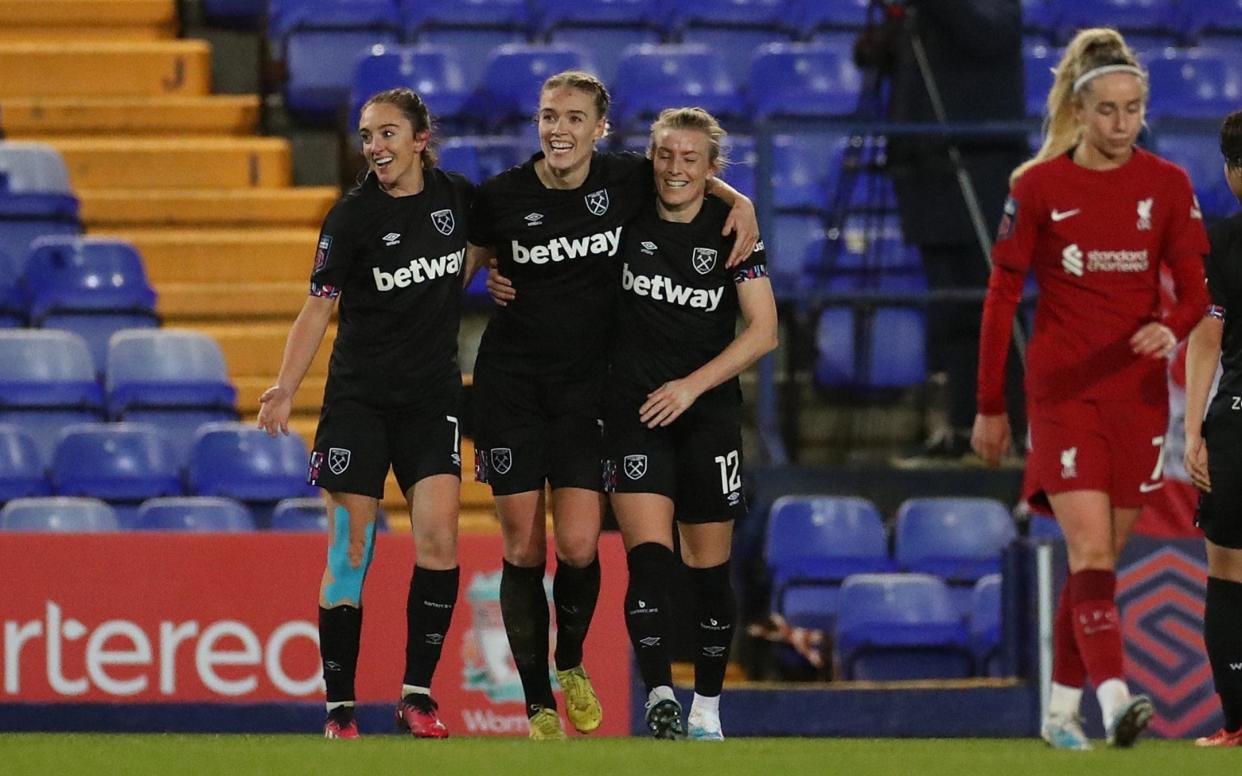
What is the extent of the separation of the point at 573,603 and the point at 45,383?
435 centimetres

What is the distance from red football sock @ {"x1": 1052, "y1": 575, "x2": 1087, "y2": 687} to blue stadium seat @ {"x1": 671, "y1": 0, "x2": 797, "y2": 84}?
6.66 metres

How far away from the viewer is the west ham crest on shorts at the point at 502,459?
6.78 metres

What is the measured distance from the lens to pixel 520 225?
22.2 feet

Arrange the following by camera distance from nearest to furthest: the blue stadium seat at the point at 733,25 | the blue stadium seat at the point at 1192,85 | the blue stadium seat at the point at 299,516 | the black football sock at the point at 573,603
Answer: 1. the black football sock at the point at 573,603
2. the blue stadium seat at the point at 299,516
3. the blue stadium seat at the point at 1192,85
4. the blue stadium seat at the point at 733,25

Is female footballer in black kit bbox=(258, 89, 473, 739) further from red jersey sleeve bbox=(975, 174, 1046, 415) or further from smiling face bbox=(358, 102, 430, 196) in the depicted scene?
red jersey sleeve bbox=(975, 174, 1046, 415)

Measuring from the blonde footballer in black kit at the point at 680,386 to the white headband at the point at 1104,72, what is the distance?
1.07 meters

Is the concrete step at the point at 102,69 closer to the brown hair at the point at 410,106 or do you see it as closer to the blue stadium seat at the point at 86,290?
the blue stadium seat at the point at 86,290

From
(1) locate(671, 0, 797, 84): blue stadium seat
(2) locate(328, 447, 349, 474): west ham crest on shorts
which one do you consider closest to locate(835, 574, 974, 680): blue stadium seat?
(2) locate(328, 447, 349, 474): west ham crest on shorts

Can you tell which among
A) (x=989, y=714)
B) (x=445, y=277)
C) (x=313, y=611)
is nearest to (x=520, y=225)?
(x=445, y=277)

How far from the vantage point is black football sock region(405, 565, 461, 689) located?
265 inches

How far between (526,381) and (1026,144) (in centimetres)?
470

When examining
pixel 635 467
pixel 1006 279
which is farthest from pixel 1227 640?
pixel 635 467

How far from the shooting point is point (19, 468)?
390 inches

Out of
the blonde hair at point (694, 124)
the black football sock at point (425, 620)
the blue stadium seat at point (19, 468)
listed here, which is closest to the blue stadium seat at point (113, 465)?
the blue stadium seat at point (19, 468)
